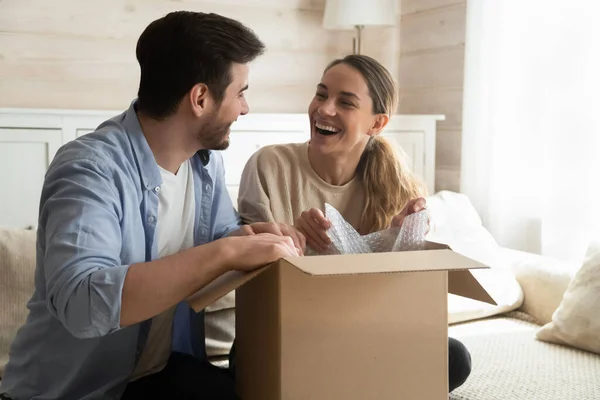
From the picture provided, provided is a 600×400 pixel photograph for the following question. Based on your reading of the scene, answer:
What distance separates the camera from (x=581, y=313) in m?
2.10

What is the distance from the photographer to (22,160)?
7.97ft

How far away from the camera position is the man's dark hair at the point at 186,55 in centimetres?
145

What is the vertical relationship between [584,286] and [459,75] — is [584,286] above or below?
below

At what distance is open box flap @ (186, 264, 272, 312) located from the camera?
46.1 inches

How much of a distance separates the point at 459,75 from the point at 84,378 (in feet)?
7.10

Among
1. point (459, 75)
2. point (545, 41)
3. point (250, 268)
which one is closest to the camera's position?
point (250, 268)

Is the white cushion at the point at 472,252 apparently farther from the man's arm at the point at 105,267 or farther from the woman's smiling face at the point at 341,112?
the man's arm at the point at 105,267

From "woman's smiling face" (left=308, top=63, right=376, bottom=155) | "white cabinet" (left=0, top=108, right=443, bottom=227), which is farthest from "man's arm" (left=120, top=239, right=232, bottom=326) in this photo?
"white cabinet" (left=0, top=108, right=443, bottom=227)

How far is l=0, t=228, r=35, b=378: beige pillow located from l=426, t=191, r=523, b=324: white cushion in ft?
3.75

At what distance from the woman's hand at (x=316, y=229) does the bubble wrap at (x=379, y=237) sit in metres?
0.01

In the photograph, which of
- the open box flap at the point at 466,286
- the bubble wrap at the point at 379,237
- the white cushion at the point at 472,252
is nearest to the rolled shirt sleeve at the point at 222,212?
the bubble wrap at the point at 379,237

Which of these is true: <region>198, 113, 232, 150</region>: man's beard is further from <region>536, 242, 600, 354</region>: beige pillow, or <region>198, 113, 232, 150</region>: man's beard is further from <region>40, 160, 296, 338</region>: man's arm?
<region>536, 242, 600, 354</region>: beige pillow

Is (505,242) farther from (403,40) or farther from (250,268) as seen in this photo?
(250,268)

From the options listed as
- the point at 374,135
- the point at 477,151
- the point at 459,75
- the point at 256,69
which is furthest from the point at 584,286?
the point at 256,69
